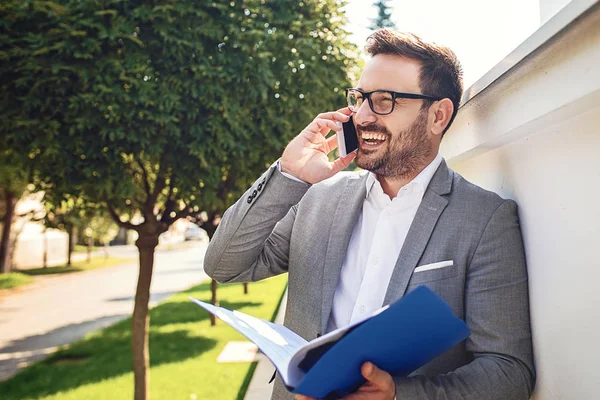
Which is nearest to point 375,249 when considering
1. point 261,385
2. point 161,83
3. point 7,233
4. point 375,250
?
point 375,250

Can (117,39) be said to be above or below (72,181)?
above

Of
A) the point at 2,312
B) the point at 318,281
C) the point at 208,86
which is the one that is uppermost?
the point at 208,86

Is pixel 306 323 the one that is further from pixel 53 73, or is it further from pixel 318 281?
pixel 53 73

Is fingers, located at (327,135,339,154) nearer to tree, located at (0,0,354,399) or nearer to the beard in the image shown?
the beard

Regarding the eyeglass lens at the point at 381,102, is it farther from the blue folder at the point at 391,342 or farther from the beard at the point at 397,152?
the blue folder at the point at 391,342

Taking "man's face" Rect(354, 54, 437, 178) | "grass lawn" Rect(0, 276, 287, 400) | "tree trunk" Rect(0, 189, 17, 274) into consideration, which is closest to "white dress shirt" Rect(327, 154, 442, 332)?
"man's face" Rect(354, 54, 437, 178)

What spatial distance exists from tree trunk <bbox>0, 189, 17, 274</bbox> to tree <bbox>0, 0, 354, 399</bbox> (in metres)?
12.8

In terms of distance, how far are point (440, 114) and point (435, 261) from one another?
0.63 meters

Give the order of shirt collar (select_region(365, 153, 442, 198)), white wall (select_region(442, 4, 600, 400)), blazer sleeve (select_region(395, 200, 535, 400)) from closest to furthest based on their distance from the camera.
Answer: white wall (select_region(442, 4, 600, 400)) → blazer sleeve (select_region(395, 200, 535, 400)) → shirt collar (select_region(365, 153, 442, 198))

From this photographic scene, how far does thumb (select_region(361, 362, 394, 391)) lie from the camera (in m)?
1.24

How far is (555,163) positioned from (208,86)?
3.07 metres

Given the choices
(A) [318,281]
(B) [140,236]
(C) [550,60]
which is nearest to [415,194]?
(A) [318,281]

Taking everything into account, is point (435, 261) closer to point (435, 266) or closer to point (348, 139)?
point (435, 266)

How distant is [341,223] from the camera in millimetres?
2016
